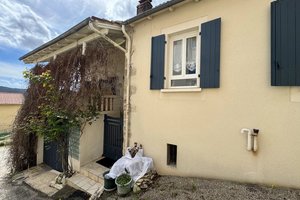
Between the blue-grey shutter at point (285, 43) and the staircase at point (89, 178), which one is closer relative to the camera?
the blue-grey shutter at point (285, 43)

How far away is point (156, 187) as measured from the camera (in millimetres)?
5008

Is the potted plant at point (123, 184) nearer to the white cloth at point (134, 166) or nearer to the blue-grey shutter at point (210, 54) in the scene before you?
the white cloth at point (134, 166)

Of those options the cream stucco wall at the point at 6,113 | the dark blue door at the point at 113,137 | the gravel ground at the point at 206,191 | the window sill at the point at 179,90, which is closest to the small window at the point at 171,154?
the gravel ground at the point at 206,191

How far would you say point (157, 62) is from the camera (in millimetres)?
5852

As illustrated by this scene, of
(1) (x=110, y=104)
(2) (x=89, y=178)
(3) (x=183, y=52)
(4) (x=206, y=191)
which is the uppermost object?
(3) (x=183, y=52)

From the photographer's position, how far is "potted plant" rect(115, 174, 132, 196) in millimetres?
5152

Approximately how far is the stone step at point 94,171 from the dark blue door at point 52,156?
8.98ft

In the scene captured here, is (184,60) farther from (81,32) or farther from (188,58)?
(81,32)

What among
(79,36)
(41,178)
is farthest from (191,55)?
(41,178)

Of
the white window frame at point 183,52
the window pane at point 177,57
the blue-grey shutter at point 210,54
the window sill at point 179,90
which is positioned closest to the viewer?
the blue-grey shutter at point 210,54

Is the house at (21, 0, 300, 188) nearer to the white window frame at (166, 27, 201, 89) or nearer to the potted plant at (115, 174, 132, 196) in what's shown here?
the white window frame at (166, 27, 201, 89)

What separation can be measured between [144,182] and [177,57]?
3737 mm

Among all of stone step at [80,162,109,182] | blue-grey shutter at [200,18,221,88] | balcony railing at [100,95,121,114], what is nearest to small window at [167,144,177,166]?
blue-grey shutter at [200,18,221,88]

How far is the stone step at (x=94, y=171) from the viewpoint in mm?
7043
